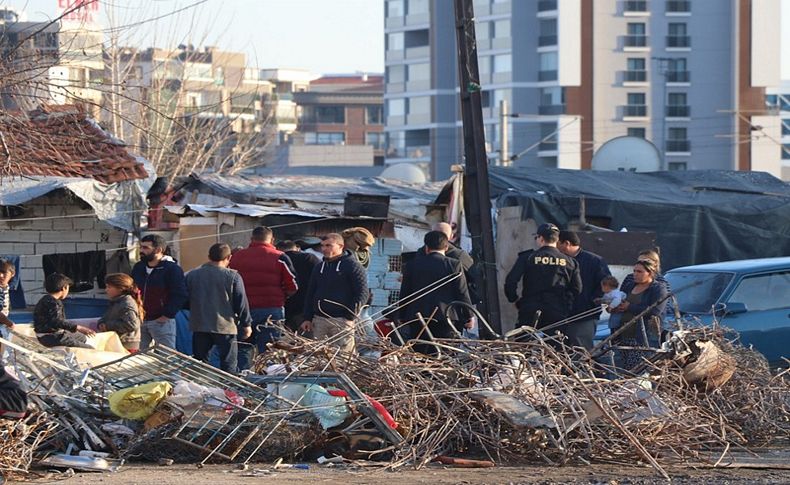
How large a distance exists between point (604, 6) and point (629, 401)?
72847mm

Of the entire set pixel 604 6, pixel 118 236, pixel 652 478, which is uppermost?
pixel 604 6

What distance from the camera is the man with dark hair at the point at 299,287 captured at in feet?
43.7

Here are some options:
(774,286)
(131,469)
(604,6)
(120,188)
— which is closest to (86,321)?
(120,188)

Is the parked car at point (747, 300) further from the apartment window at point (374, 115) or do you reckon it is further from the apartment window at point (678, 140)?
the apartment window at point (374, 115)

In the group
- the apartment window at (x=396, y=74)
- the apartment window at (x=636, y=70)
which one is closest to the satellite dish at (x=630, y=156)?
the apartment window at (x=636, y=70)

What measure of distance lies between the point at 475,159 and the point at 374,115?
346 ft

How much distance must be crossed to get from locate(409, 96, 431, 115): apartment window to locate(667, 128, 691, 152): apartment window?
1750 cm

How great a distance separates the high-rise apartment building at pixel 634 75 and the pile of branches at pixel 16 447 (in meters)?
68.0

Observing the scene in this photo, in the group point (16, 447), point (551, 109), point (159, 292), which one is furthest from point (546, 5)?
point (16, 447)

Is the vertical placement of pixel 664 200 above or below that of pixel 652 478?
above

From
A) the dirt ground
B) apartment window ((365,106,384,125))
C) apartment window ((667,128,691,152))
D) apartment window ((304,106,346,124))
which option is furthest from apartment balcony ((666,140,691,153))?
the dirt ground

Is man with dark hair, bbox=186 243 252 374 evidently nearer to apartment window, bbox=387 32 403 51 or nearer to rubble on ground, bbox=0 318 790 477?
rubble on ground, bbox=0 318 790 477

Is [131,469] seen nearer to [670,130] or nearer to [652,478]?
[652,478]

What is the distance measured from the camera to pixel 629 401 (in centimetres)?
909
